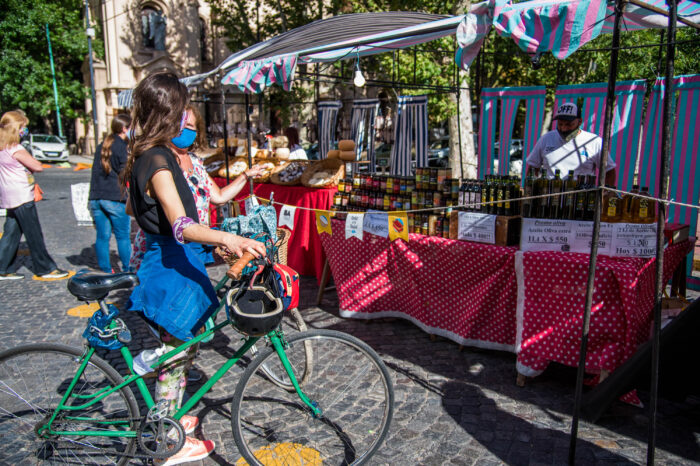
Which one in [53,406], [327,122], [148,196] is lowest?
[53,406]

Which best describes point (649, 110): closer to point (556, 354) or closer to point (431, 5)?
point (556, 354)

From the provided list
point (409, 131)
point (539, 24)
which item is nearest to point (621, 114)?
point (409, 131)

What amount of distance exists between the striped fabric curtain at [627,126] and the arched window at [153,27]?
84.8 feet

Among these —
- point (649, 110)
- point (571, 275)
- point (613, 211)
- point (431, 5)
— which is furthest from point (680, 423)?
A: point (431, 5)

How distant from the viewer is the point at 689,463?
8.82 feet

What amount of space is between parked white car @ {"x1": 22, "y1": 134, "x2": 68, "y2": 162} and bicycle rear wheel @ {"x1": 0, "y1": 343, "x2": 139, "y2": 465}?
2434 centimetres

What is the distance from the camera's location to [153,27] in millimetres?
26516

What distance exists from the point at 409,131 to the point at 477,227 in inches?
211

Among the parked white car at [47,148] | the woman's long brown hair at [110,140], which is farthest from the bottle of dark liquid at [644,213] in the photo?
the parked white car at [47,148]

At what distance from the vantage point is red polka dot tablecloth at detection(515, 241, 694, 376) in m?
3.27

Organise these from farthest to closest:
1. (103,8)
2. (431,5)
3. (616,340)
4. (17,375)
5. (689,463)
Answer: (103,8) → (431,5) → (616,340) → (689,463) → (17,375)

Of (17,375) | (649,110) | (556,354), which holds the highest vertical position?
(649,110)

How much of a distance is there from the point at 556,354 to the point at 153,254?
2.70 metres

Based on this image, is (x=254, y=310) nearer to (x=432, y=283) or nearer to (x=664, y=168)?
(x=664, y=168)
